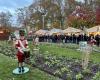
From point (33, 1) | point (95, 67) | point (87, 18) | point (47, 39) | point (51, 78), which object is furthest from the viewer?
point (33, 1)

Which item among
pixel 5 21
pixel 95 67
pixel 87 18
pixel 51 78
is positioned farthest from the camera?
pixel 5 21

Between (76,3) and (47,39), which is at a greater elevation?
(76,3)

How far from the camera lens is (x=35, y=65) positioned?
68.1 ft

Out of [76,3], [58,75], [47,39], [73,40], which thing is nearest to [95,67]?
[58,75]

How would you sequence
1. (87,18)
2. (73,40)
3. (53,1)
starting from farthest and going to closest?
1. (53,1)
2. (87,18)
3. (73,40)

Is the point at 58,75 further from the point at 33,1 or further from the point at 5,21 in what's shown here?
the point at 5,21

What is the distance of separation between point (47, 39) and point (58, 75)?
1862 inches

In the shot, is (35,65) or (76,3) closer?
(35,65)

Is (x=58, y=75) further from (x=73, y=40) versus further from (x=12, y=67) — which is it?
(x=73, y=40)

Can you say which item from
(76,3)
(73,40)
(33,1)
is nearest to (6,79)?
(73,40)

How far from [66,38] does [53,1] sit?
51962 mm

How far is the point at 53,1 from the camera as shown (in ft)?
349

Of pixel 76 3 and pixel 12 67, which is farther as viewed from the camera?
pixel 76 3

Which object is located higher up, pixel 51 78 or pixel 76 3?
pixel 76 3
